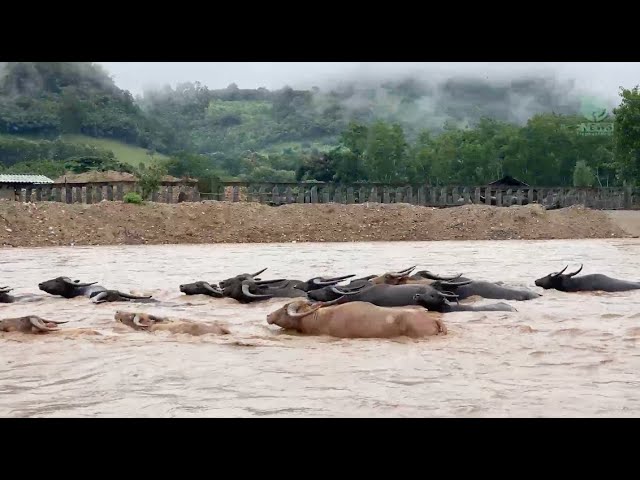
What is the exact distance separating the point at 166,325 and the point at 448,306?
376 cm

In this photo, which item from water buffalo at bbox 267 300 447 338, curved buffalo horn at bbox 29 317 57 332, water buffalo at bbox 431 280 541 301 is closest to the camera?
water buffalo at bbox 267 300 447 338

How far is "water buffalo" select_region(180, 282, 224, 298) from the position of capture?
1402cm

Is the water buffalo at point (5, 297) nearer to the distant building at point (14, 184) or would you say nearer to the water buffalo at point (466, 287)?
the water buffalo at point (466, 287)

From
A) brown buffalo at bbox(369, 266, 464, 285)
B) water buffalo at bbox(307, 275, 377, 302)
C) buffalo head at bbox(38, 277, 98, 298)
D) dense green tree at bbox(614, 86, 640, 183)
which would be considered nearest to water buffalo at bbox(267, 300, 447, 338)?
water buffalo at bbox(307, 275, 377, 302)

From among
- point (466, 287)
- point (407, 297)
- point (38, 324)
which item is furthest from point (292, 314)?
point (466, 287)

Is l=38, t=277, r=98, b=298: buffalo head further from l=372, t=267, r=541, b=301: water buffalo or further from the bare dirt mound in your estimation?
the bare dirt mound

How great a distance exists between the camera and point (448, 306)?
11375mm

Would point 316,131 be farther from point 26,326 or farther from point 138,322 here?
point 26,326

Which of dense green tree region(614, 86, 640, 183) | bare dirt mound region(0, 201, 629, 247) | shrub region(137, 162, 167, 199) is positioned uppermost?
dense green tree region(614, 86, 640, 183)

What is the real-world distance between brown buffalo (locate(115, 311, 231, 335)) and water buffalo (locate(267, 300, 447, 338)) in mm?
830

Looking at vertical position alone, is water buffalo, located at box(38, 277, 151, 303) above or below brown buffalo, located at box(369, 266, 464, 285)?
below

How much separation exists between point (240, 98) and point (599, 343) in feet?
519

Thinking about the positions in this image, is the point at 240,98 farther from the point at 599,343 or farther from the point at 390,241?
the point at 599,343

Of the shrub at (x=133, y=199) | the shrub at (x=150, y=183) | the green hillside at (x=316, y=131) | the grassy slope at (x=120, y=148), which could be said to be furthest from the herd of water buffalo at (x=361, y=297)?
the grassy slope at (x=120, y=148)
